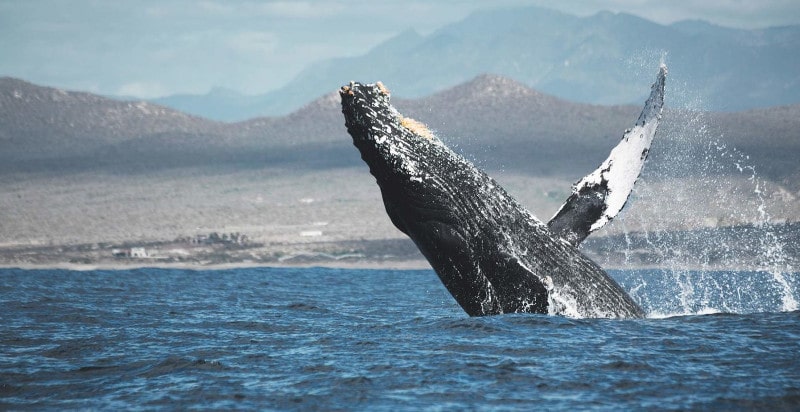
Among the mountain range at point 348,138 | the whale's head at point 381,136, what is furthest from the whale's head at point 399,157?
the mountain range at point 348,138

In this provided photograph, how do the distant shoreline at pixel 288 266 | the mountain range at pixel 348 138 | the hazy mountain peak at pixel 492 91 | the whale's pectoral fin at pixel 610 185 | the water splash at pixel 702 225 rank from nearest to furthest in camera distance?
the whale's pectoral fin at pixel 610 185 → the water splash at pixel 702 225 → the distant shoreline at pixel 288 266 → the mountain range at pixel 348 138 → the hazy mountain peak at pixel 492 91

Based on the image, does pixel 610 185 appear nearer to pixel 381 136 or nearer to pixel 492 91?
pixel 381 136

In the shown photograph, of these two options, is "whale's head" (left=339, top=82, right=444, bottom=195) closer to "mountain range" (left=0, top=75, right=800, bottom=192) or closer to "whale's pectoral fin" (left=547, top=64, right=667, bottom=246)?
"whale's pectoral fin" (left=547, top=64, right=667, bottom=246)

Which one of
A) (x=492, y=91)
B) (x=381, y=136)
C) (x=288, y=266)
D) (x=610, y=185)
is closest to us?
(x=381, y=136)

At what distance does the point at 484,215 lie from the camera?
908cm

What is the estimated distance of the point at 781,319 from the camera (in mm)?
11289

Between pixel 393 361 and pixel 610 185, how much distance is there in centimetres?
238

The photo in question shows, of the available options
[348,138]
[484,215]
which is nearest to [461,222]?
[484,215]

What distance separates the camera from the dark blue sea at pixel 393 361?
7.84 meters

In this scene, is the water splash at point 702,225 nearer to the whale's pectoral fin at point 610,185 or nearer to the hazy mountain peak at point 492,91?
the whale's pectoral fin at point 610,185

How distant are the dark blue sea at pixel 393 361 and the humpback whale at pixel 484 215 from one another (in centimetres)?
30

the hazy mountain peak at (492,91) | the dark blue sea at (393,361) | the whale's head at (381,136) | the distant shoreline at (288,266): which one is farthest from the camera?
the hazy mountain peak at (492,91)

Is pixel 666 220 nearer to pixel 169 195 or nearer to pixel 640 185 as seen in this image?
pixel 640 185

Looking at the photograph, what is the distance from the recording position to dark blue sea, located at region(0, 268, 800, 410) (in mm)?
7840
